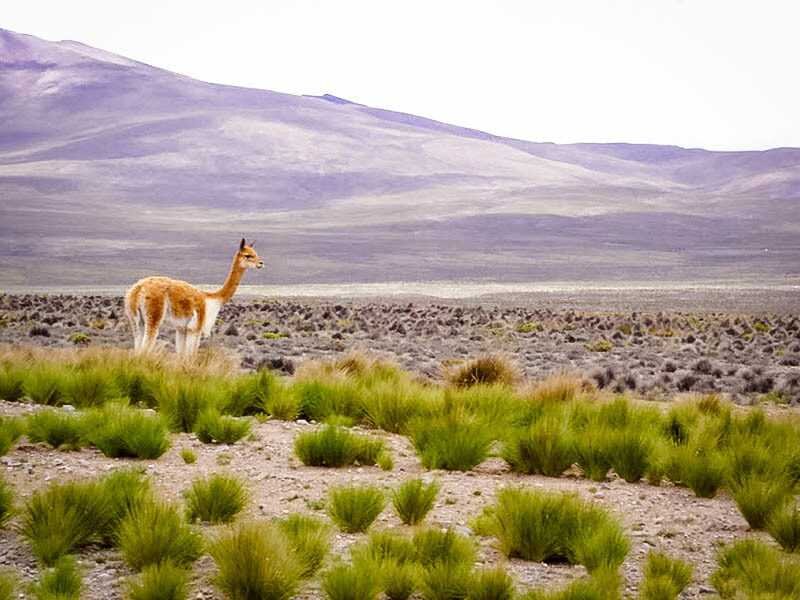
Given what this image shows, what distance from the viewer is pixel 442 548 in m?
6.13

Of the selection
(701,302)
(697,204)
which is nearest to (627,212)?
(697,204)

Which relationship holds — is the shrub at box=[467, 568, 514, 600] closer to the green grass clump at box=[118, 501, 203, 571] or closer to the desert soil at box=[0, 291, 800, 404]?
the green grass clump at box=[118, 501, 203, 571]

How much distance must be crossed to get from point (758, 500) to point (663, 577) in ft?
5.02

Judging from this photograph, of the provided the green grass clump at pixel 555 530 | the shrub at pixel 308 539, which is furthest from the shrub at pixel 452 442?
the shrub at pixel 308 539

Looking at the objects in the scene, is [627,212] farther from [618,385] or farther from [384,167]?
[618,385]

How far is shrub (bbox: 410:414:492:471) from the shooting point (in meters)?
8.44

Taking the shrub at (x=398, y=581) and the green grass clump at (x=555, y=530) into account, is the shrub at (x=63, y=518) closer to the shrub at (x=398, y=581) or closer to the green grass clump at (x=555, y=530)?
the shrub at (x=398, y=581)

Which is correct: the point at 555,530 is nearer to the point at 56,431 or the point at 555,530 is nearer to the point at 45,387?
the point at 56,431

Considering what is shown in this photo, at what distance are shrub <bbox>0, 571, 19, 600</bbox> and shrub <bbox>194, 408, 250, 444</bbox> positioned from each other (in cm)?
339

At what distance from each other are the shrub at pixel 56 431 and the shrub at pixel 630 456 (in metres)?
3.74

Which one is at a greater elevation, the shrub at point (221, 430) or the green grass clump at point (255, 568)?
the green grass clump at point (255, 568)

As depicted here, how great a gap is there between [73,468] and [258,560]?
252 cm

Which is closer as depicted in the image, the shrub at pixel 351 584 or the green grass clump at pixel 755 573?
the shrub at pixel 351 584

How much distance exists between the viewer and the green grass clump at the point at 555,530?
618 cm
